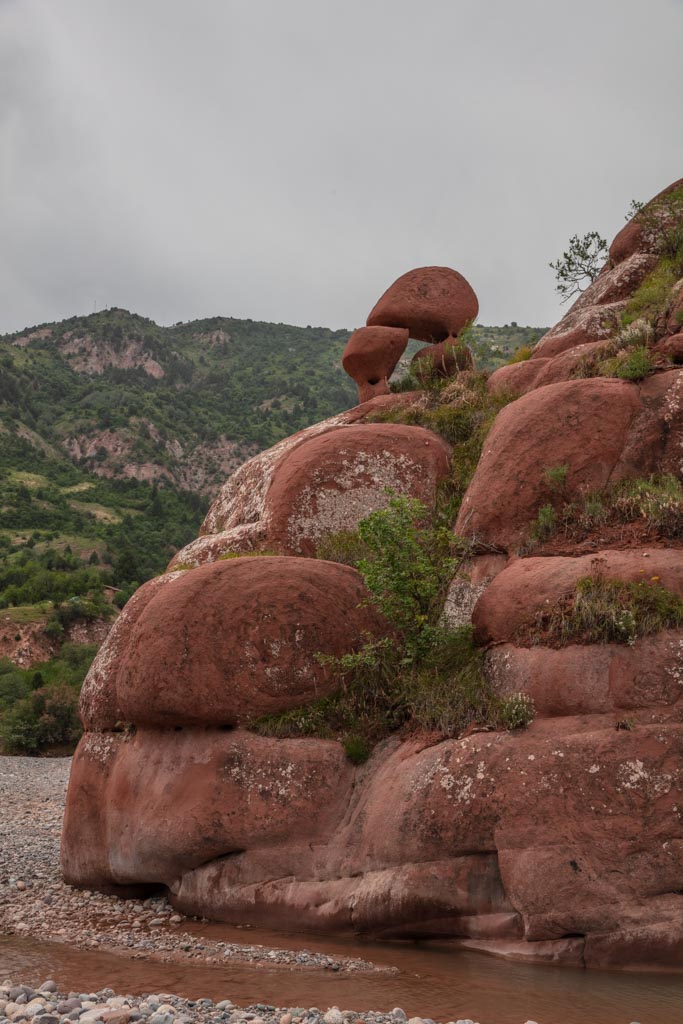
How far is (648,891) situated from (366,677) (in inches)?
192

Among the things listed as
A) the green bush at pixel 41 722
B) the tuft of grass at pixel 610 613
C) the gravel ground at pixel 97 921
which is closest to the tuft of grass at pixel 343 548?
the tuft of grass at pixel 610 613

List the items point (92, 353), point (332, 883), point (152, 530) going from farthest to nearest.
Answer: point (92, 353) < point (152, 530) < point (332, 883)

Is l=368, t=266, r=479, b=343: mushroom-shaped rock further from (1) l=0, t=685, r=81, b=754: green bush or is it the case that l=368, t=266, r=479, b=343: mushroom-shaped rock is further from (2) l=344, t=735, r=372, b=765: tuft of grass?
(1) l=0, t=685, r=81, b=754: green bush

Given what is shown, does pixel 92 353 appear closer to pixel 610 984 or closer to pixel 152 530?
pixel 152 530

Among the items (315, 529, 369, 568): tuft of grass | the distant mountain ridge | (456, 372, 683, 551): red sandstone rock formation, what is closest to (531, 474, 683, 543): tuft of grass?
(456, 372, 683, 551): red sandstone rock formation

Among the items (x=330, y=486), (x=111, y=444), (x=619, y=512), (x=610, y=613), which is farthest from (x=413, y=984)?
(x=111, y=444)

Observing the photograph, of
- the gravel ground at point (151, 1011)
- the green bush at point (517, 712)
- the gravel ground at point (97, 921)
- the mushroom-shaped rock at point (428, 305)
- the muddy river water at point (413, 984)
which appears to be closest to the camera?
the gravel ground at point (151, 1011)

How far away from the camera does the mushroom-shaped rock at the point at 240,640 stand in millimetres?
12773

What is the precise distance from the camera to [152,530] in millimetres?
85562

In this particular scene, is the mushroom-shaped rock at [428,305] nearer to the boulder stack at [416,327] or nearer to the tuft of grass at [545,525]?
the boulder stack at [416,327]

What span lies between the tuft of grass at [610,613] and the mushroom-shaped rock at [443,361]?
1221 centimetres

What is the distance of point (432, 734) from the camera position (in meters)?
11.5

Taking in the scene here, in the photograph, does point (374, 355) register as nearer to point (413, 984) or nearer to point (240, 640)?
point (240, 640)

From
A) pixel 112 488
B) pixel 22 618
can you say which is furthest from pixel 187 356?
pixel 22 618
